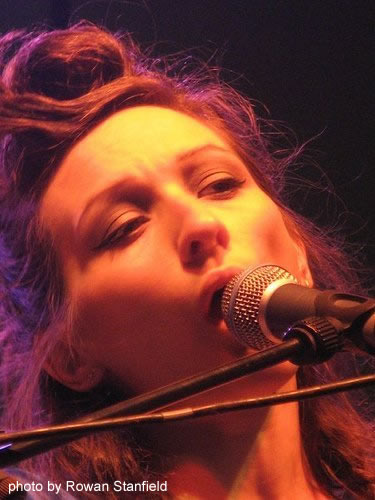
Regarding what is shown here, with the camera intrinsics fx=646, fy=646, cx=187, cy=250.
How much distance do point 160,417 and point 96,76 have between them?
98 centimetres

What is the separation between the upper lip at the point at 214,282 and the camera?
0.91 metres

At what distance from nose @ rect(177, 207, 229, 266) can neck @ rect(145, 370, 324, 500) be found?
0.22m

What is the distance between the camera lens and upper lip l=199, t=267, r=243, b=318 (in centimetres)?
91

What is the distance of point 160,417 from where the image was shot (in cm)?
54

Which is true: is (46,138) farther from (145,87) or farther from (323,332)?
(323,332)

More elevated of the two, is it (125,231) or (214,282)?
(125,231)

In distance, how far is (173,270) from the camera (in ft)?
3.15

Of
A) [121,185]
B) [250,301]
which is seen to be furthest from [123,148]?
[250,301]

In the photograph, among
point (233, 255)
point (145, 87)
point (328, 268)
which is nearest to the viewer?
point (233, 255)

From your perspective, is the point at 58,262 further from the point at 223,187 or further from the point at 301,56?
the point at 301,56

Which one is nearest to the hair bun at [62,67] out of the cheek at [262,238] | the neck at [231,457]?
the cheek at [262,238]

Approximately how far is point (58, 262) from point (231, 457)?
0.45 m

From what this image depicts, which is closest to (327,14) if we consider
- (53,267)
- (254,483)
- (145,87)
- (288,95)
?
(288,95)

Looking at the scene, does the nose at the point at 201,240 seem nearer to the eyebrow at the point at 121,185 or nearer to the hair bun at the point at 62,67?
the eyebrow at the point at 121,185
